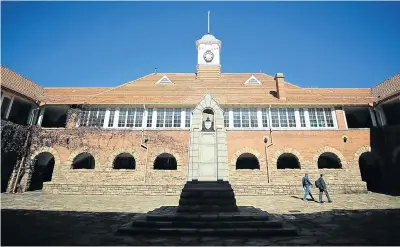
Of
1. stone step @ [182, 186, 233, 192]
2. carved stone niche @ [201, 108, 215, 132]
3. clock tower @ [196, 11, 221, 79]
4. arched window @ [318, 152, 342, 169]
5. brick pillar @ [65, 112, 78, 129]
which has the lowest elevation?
stone step @ [182, 186, 233, 192]

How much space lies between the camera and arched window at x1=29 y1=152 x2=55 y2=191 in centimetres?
1734

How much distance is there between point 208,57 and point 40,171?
19.4 m

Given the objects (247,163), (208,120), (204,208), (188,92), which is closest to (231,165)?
(247,163)

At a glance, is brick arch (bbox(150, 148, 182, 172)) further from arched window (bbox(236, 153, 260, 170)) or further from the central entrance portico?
the central entrance portico

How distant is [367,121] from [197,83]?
625 inches

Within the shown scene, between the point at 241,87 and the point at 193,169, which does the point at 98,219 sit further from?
the point at 241,87

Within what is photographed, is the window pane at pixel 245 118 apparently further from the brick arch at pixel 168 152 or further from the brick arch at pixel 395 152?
the brick arch at pixel 395 152

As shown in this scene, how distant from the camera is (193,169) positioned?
26.6ft

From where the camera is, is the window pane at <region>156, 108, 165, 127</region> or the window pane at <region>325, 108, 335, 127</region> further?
the window pane at <region>156, 108, 165, 127</region>

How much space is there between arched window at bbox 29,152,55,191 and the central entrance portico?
48.4ft

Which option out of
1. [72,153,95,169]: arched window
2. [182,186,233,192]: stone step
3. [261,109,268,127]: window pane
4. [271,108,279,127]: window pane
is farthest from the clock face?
[182,186,233,192]: stone step

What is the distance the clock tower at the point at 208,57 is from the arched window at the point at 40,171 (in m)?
15.6

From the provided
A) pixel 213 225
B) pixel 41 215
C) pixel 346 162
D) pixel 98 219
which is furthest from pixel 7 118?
pixel 346 162

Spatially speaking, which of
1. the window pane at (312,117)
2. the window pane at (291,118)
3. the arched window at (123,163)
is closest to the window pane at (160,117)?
the arched window at (123,163)
